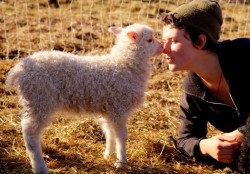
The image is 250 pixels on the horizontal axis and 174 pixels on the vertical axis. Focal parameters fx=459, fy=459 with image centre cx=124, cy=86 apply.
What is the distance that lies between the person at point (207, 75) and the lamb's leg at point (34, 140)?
105cm

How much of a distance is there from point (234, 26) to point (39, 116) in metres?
6.53

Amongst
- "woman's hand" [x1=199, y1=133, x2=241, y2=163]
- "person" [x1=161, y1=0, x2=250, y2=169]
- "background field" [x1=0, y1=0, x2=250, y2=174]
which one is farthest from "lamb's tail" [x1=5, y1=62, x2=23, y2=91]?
"woman's hand" [x1=199, y1=133, x2=241, y2=163]

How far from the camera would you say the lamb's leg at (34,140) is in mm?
3293

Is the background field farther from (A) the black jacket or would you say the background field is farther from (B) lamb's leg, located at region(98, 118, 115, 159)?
(A) the black jacket

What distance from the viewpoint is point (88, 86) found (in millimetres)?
3422

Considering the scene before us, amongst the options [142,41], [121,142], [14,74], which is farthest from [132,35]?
[14,74]

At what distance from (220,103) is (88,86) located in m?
0.98

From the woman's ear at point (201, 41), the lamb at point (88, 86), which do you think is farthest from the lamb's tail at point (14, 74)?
the woman's ear at point (201, 41)

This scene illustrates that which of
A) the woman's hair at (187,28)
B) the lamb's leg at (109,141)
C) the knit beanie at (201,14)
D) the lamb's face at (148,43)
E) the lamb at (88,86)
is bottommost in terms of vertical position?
the lamb's leg at (109,141)

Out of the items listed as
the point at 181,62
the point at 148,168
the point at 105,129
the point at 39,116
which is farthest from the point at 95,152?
the point at 181,62

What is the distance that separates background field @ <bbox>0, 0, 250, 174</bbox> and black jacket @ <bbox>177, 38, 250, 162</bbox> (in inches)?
11.5

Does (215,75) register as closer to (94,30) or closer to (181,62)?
(181,62)

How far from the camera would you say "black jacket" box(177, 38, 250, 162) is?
3311 mm

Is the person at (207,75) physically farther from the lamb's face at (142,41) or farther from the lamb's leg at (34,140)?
the lamb's leg at (34,140)
